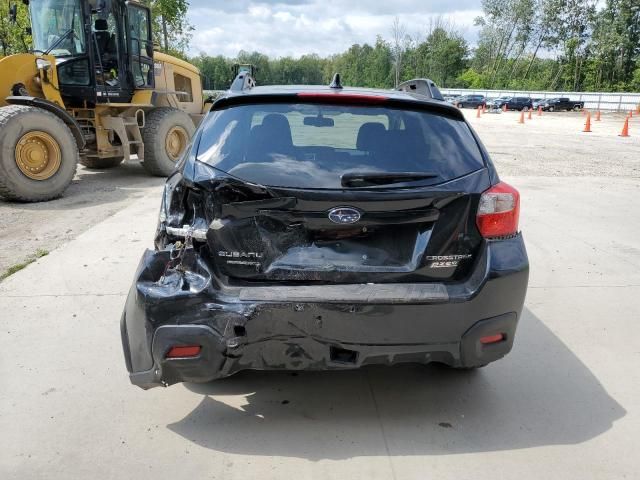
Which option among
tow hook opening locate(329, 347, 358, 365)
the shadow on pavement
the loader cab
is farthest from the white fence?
tow hook opening locate(329, 347, 358, 365)

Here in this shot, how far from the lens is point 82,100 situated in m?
9.82

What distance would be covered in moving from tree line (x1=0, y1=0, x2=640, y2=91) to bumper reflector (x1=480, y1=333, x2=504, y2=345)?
181ft

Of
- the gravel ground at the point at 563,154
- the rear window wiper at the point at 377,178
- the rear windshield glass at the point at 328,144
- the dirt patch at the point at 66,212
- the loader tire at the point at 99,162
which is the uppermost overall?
the rear windshield glass at the point at 328,144

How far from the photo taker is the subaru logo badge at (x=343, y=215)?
8.46 feet

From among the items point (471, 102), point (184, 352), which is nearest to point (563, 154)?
point (184, 352)

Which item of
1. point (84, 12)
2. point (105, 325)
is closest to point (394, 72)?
point (84, 12)

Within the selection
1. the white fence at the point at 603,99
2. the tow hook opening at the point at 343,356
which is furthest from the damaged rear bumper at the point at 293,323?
the white fence at the point at 603,99

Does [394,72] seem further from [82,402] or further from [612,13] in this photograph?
[82,402]

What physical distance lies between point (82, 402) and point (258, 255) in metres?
1.44

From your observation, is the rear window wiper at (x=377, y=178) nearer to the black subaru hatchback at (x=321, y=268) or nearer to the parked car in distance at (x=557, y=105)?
the black subaru hatchback at (x=321, y=268)

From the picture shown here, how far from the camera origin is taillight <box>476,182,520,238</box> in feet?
9.09

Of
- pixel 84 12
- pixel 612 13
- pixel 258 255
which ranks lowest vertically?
pixel 258 255

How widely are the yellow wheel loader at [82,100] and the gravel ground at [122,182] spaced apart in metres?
0.50

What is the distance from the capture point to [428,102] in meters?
3.12
